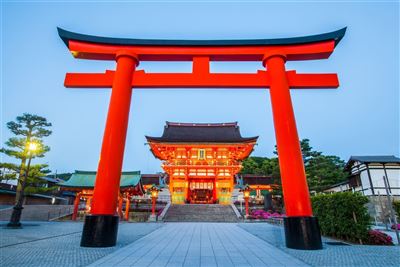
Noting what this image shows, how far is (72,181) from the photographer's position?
18.1m

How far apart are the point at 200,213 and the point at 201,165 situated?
6674 mm

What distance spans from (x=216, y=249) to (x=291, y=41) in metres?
6.88

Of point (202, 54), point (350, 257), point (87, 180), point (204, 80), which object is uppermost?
point (202, 54)

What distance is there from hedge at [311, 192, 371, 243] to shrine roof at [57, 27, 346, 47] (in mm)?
5454

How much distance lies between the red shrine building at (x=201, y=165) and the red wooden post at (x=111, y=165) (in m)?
17.7

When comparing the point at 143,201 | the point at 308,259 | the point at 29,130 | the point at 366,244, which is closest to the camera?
the point at 308,259

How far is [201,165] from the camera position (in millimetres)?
25047

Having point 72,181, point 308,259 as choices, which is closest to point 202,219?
point 72,181

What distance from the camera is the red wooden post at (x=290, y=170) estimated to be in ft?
17.6

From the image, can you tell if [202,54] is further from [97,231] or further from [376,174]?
[376,174]

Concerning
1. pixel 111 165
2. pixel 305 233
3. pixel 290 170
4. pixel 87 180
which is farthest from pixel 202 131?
pixel 305 233

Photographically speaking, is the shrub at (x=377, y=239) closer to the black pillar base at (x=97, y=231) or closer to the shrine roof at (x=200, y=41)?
the shrine roof at (x=200, y=41)

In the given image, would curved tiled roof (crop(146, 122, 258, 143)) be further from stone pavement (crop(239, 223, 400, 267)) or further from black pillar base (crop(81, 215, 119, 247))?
black pillar base (crop(81, 215, 119, 247))

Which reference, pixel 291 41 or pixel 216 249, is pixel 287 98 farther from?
pixel 216 249
